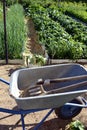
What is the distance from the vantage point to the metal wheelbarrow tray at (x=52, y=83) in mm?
3499

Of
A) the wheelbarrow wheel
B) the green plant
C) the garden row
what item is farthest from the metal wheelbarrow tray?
the garden row

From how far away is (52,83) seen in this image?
412cm

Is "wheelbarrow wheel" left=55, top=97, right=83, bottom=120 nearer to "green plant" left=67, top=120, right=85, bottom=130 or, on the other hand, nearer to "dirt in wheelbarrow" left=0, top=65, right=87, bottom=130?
"dirt in wheelbarrow" left=0, top=65, right=87, bottom=130

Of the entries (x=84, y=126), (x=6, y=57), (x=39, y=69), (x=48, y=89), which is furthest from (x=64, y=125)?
(x=6, y=57)

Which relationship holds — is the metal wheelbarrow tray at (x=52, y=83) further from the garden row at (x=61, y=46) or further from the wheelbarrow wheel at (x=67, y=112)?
the garden row at (x=61, y=46)

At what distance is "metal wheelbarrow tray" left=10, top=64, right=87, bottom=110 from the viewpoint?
11.5 ft

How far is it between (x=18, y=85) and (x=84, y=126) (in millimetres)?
976

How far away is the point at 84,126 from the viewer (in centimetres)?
417

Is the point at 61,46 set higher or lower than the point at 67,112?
higher

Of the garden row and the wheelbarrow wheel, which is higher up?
the garden row

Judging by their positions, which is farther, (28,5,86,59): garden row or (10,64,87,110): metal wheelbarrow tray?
(28,5,86,59): garden row

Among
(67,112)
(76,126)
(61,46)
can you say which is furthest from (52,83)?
(61,46)

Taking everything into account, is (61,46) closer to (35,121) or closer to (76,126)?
(35,121)

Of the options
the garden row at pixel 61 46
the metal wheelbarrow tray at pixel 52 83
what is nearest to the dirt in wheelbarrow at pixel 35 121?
the metal wheelbarrow tray at pixel 52 83
